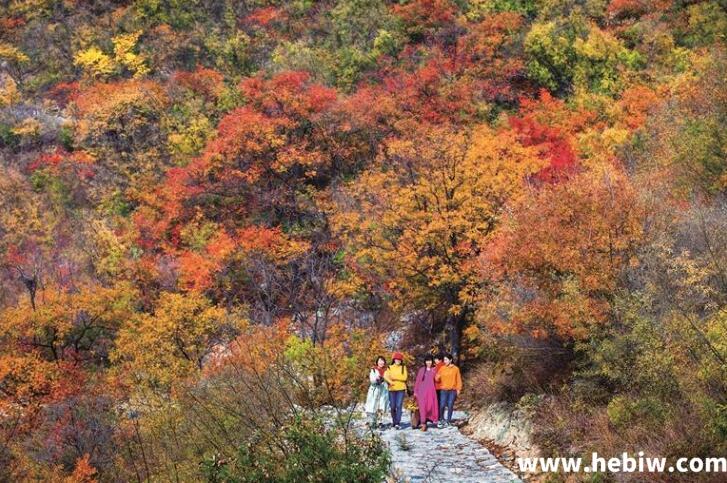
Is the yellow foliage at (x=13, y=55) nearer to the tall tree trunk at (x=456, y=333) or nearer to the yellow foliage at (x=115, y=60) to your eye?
the yellow foliage at (x=115, y=60)

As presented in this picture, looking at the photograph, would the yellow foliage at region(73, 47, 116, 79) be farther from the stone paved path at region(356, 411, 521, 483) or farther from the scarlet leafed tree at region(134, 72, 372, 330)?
the stone paved path at region(356, 411, 521, 483)

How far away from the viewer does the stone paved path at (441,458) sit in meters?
9.74

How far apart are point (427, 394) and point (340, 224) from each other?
9071mm

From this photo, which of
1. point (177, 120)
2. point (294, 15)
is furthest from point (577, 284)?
point (294, 15)

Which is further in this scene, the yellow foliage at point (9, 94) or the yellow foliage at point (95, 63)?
the yellow foliage at point (95, 63)

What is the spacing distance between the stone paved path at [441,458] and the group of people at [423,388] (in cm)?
31

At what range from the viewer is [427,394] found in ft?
42.9

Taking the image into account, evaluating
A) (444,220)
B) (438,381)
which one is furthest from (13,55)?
(438,381)

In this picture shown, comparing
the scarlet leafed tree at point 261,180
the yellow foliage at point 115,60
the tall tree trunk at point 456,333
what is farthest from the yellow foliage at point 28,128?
the tall tree trunk at point 456,333

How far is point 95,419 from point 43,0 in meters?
39.7

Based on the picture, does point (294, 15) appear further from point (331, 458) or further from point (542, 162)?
point (331, 458)

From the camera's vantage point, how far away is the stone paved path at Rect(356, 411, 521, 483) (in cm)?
974

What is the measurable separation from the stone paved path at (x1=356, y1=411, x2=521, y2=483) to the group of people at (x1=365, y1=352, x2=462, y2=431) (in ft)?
1.03

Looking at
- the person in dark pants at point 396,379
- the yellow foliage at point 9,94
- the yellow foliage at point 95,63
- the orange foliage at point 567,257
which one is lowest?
the yellow foliage at point 9,94
